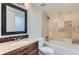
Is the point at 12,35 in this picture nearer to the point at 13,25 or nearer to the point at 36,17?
the point at 13,25

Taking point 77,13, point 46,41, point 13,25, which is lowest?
point 46,41

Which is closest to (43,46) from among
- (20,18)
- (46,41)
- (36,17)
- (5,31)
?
(46,41)

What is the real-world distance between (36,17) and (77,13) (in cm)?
111

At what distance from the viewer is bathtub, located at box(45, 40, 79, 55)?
8.95 feet

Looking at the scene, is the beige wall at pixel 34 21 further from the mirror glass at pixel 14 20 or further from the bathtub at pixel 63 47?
the bathtub at pixel 63 47

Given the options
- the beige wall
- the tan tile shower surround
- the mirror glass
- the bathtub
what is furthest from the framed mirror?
the bathtub

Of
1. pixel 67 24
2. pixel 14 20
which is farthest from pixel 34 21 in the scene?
pixel 67 24

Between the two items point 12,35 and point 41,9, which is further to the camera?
point 41,9

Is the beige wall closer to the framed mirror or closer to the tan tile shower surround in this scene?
the framed mirror

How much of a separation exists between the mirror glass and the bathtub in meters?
0.92

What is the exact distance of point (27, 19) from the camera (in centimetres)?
276

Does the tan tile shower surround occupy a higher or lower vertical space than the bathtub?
higher

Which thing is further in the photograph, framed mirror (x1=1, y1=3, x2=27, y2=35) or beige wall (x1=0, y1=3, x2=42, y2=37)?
beige wall (x1=0, y1=3, x2=42, y2=37)

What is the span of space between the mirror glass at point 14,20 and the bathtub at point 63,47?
0.92m
